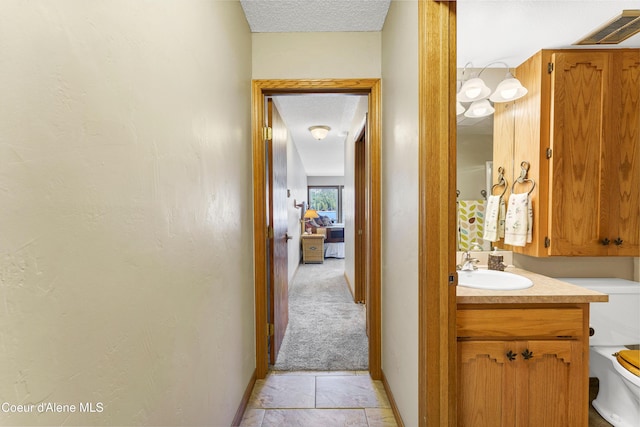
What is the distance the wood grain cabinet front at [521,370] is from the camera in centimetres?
130

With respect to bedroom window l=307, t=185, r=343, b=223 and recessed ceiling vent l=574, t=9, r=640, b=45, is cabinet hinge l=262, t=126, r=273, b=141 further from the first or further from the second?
bedroom window l=307, t=185, r=343, b=223

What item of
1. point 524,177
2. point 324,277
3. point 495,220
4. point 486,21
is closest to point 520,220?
point 495,220

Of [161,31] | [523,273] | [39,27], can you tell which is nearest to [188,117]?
[161,31]

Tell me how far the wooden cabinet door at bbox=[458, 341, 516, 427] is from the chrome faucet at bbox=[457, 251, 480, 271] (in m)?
0.55

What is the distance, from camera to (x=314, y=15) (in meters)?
1.82

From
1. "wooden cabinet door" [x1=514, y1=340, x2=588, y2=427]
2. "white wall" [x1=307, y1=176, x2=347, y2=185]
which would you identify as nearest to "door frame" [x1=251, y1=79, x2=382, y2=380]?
"wooden cabinet door" [x1=514, y1=340, x2=588, y2=427]

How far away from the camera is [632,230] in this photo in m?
1.78

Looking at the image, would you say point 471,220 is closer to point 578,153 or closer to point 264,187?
point 578,153

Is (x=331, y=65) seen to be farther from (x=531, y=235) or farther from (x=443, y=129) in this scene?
(x=531, y=235)

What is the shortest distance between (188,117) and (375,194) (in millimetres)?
1304

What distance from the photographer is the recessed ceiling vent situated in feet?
4.97

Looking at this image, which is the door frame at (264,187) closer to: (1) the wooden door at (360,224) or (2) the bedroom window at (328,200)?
(1) the wooden door at (360,224)

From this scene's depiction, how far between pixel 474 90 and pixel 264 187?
150 cm

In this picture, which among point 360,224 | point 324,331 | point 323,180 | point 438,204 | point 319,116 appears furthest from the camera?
point 323,180
